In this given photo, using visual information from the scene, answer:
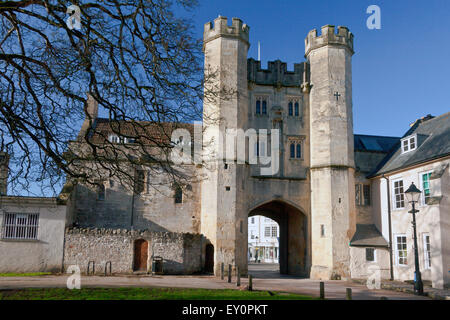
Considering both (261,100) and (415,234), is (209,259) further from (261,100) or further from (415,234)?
(415,234)

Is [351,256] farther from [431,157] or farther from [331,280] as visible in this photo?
[431,157]

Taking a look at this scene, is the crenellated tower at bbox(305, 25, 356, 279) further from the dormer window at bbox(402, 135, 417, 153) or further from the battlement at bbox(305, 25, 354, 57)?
the dormer window at bbox(402, 135, 417, 153)

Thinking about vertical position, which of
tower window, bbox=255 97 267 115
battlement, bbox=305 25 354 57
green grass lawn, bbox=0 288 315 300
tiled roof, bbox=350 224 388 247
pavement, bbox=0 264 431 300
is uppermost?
battlement, bbox=305 25 354 57

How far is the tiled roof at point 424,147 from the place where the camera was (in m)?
21.6

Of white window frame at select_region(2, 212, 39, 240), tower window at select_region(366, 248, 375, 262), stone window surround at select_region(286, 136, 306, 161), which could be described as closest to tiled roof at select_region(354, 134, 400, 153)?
stone window surround at select_region(286, 136, 306, 161)

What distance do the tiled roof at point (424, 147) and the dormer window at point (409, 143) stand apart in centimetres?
24

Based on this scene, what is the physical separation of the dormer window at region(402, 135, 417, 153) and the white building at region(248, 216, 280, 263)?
43.8 meters

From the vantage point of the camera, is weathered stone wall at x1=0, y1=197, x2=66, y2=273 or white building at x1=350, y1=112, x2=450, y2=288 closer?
white building at x1=350, y1=112, x2=450, y2=288

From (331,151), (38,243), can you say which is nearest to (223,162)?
(331,151)

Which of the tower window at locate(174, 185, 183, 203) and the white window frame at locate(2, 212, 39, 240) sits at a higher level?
the tower window at locate(174, 185, 183, 203)

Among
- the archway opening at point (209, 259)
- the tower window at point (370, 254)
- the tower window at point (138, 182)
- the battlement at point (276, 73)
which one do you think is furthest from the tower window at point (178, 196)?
the tower window at point (370, 254)

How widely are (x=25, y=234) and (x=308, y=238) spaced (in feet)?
54.4

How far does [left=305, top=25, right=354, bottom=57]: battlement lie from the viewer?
92.7 ft

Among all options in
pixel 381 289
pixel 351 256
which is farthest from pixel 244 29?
pixel 381 289
